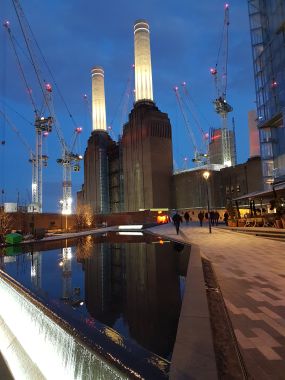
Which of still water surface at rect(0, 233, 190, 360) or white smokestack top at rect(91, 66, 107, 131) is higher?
white smokestack top at rect(91, 66, 107, 131)

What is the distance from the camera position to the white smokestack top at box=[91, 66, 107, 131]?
9925 centimetres

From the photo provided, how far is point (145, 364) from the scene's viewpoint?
405cm

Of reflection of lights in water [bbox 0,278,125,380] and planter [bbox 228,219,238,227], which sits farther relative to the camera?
planter [bbox 228,219,238,227]

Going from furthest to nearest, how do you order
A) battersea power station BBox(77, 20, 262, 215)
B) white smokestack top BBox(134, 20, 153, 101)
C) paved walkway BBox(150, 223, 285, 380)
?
white smokestack top BBox(134, 20, 153, 101) → battersea power station BBox(77, 20, 262, 215) → paved walkway BBox(150, 223, 285, 380)

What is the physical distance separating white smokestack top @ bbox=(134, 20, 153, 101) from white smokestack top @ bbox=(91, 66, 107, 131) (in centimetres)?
2246

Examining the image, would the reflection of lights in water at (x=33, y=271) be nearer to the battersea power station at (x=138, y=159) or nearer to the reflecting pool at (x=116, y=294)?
the reflecting pool at (x=116, y=294)

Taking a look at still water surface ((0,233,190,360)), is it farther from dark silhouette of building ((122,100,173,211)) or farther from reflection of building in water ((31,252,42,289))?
dark silhouette of building ((122,100,173,211))

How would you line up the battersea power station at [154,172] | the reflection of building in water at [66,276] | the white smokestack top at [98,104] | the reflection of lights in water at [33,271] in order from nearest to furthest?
the reflection of building in water at [66,276] → the reflection of lights in water at [33,271] → the battersea power station at [154,172] → the white smokestack top at [98,104]

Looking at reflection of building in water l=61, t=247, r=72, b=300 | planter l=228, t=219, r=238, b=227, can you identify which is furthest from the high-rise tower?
reflection of building in water l=61, t=247, r=72, b=300

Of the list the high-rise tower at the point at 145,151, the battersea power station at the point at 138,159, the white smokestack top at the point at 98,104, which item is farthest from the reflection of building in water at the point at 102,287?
the white smokestack top at the point at 98,104

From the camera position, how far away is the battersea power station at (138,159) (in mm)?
72438

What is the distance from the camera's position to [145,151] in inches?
2869

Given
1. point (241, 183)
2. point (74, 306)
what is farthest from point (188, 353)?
point (241, 183)

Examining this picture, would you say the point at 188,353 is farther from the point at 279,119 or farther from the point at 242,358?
the point at 279,119
